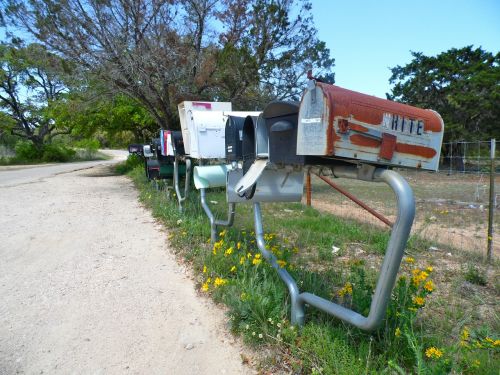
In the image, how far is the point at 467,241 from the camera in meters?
5.83

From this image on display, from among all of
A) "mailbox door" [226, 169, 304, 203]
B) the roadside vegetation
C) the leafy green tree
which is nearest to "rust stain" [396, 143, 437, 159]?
"mailbox door" [226, 169, 304, 203]

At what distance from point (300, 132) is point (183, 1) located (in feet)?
31.0

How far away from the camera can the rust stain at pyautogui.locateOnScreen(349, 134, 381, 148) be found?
168 centimetres

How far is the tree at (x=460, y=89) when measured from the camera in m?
24.5

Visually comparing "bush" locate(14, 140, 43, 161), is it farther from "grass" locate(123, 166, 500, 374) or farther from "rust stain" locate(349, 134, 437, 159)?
"rust stain" locate(349, 134, 437, 159)

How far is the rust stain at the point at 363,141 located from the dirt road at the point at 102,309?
1.57m

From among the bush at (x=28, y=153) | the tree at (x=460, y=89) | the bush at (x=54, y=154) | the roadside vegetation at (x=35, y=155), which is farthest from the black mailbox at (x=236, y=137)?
the bush at (x=54, y=154)

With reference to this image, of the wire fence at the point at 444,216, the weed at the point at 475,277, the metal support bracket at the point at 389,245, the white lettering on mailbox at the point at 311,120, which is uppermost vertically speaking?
the white lettering on mailbox at the point at 311,120

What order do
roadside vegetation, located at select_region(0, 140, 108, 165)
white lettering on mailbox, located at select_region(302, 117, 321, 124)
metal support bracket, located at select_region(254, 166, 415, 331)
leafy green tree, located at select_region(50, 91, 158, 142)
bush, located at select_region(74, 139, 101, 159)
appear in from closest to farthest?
metal support bracket, located at select_region(254, 166, 415, 331) → white lettering on mailbox, located at select_region(302, 117, 321, 124) → leafy green tree, located at select_region(50, 91, 158, 142) → roadside vegetation, located at select_region(0, 140, 108, 165) → bush, located at select_region(74, 139, 101, 159)

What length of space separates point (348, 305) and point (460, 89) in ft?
91.5

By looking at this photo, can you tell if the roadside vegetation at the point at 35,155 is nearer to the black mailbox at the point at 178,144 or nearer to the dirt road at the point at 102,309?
the dirt road at the point at 102,309

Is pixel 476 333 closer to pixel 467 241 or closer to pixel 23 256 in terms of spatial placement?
pixel 467 241

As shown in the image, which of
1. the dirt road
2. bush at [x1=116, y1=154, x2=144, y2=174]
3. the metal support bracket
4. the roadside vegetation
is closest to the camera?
the metal support bracket

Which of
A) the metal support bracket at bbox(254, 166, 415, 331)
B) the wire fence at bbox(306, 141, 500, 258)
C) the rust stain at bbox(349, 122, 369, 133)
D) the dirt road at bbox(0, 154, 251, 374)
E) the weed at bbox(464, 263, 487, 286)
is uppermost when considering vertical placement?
the rust stain at bbox(349, 122, 369, 133)
